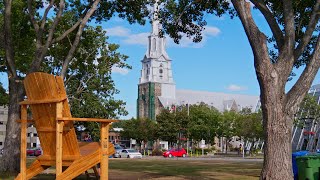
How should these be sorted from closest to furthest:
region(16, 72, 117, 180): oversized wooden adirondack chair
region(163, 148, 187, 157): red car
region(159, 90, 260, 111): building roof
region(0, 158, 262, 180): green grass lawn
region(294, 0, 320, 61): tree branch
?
region(16, 72, 117, 180): oversized wooden adirondack chair
region(294, 0, 320, 61): tree branch
region(0, 158, 262, 180): green grass lawn
region(163, 148, 187, 157): red car
region(159, 90, 260, 111): building roof

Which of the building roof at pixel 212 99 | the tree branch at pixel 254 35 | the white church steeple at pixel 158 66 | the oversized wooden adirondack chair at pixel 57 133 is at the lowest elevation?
the oversized wooden adirondack chair at pixel 57 133

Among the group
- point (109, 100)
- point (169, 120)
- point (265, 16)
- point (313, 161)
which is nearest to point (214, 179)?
point (313, 161)

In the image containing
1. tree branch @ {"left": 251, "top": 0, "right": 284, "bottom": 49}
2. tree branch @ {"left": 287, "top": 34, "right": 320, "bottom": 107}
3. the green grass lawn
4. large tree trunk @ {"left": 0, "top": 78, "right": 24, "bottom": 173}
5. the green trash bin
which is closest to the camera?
tree branch @ {"left": 287, "top": 34, "right": 320, "bottom": 107}

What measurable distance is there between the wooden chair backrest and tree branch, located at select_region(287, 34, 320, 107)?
167 inches

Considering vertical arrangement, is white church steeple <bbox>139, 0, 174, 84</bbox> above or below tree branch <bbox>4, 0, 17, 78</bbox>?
above

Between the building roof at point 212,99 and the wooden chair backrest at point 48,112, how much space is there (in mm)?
123347

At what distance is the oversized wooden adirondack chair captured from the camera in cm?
864

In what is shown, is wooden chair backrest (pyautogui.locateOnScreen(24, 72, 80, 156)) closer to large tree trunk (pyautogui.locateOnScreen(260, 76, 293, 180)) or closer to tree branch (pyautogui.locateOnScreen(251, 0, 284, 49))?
large tree trunk (pyautogui.locateOnScreen(260, 76, 293, 180))

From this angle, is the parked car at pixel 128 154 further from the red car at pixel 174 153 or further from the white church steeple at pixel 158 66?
the white church steeple at pixel 158 66

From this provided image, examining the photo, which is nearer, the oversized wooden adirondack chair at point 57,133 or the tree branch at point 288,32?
the oversized wooden adirondack chair at point 57,133

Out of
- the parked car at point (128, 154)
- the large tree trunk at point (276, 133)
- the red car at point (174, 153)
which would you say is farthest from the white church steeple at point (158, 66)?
the large tree trunk at point (276, 133)

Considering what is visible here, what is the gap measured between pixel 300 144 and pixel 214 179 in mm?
73751

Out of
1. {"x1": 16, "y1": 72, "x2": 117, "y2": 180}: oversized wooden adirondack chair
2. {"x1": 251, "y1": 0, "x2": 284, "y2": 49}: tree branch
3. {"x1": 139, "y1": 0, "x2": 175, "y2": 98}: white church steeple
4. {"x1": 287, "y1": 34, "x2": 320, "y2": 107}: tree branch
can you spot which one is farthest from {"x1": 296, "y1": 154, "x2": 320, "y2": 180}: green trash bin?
{"x1": 139, "y1": 0, "x2": 175, "y2": 98}: white church steeple

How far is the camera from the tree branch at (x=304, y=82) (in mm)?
9555
